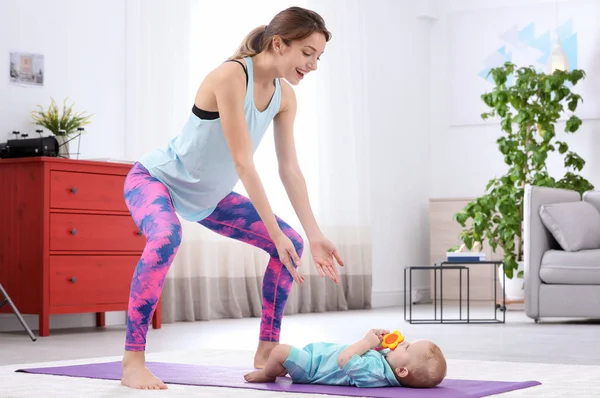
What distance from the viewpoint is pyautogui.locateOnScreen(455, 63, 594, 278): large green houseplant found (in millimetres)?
7254

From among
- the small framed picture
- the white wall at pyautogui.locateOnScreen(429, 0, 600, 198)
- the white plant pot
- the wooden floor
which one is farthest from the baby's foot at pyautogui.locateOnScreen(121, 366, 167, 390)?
the white wall at pyautogui.locateOnScreen(429, 0, 600, 198)

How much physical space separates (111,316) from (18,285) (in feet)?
2.99

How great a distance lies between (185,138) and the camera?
2777 mm

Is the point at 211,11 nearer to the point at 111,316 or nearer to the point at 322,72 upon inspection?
the point at 322,72

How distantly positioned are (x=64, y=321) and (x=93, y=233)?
66 centimetres

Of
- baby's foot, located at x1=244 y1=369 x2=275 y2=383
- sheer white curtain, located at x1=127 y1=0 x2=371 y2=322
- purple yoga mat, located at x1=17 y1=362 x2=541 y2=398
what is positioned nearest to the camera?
purple yoga mat, located at x1=17 y1=362 x2=541 y2=398

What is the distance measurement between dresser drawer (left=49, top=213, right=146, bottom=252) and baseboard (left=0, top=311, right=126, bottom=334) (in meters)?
0.56

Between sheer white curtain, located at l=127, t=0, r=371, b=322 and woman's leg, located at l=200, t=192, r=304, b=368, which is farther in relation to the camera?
sheer white curtain, located at l=127, t=0, r=371, b=322

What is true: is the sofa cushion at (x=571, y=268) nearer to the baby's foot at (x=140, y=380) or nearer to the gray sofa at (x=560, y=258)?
the gray sofa at (x=560, y=258)

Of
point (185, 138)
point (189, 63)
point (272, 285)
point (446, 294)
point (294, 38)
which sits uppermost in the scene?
point (189, 63)

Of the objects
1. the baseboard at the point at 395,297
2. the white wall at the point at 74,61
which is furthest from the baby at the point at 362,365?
the baseboard at the point at 395,297

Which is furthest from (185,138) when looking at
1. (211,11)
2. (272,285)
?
(211,11)

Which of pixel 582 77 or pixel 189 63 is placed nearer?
pixel 189 63

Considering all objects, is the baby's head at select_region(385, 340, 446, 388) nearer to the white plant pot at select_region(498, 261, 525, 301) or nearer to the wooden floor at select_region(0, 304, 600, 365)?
the wooden floor at select_region(0, 304, 600, 365)
